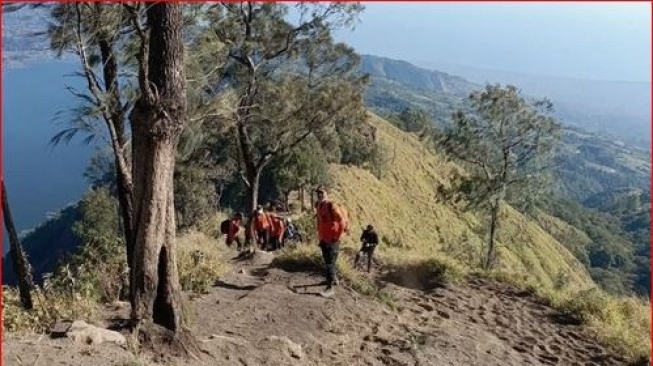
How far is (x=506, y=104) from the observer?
3200 centimetres

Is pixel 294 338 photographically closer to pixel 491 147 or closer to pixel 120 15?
pixel 120 15

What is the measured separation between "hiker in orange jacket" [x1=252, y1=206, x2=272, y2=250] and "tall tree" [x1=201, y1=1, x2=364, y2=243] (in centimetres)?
339

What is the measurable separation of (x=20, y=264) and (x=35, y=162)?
163 meters

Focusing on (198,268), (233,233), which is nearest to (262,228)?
(233,233)

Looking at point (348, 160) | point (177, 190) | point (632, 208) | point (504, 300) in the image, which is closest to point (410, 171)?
point (348, 160)

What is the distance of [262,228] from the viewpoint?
1623cm

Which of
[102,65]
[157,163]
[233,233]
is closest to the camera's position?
[157,163]

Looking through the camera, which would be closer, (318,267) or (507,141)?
(318,267)

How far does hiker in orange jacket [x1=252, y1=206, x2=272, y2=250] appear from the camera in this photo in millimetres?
16031

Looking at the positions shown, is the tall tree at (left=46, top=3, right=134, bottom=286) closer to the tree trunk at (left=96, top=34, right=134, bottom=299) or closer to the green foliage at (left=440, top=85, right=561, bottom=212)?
the tree trunk at (left=96, top=34, right=134, bottom=299)

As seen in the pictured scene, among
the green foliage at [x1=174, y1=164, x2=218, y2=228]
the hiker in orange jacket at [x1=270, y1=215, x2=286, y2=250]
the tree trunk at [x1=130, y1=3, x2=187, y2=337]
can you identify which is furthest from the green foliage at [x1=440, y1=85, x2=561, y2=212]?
the tree trunk at [x1=130, y1=3, x2=187, y2=337]

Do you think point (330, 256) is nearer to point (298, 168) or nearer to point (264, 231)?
point (264, 231)

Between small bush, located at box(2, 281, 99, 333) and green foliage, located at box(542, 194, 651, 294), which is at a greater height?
small bush, located at box(2, 281, 99, 333)

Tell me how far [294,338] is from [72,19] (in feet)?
21.1
